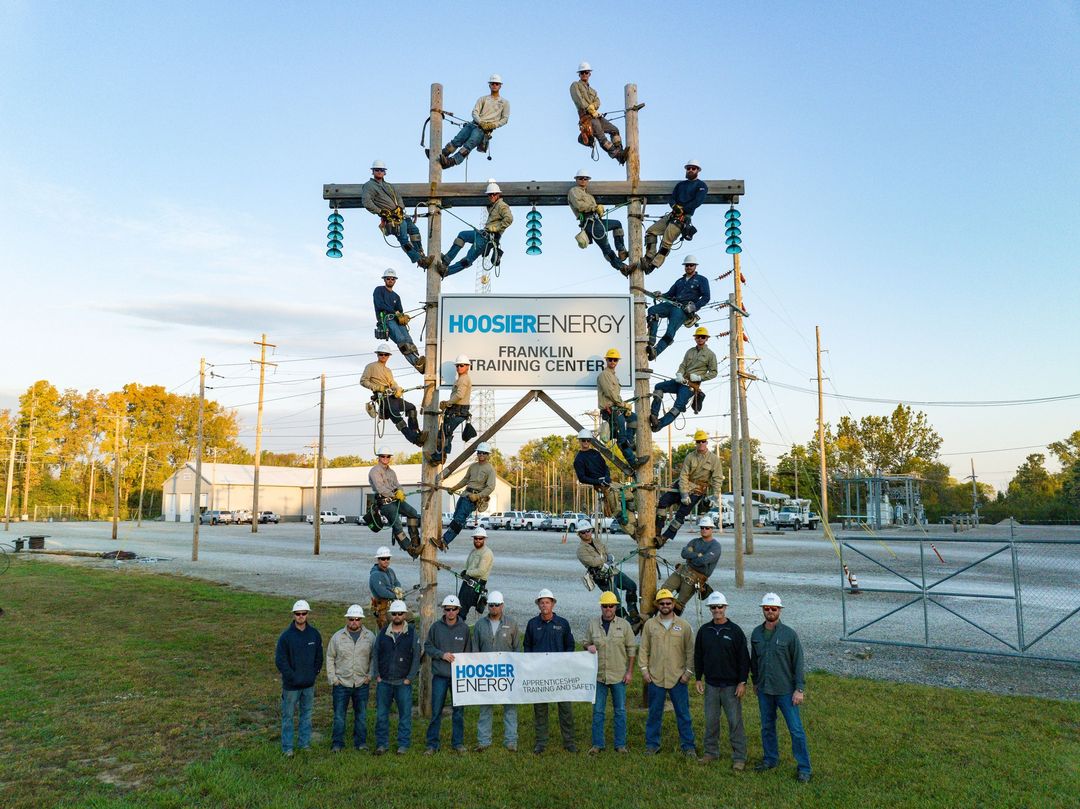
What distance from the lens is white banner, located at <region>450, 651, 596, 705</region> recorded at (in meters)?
8.52

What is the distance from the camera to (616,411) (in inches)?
383

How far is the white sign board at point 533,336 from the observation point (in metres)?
10.1

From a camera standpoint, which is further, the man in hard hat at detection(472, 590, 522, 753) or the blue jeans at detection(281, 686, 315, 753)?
the man in hard hat at detection(472, 590, 522, 753)

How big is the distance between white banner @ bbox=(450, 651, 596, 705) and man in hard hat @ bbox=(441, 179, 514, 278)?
540 centimetres

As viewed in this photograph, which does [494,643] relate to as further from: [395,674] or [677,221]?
[677,221]

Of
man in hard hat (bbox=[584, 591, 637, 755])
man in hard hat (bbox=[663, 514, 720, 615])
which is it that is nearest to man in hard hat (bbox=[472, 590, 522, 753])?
man in hard hat (bbox=[584, 591, 637, 755])

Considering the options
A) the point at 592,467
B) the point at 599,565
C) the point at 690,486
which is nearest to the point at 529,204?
the point at 592,467

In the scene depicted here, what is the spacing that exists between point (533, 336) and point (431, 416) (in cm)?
186

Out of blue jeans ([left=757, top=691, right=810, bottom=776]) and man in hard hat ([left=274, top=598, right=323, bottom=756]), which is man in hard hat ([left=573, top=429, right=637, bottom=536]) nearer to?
blue jeans ([left=757, top=691, right=810, bottom=776])

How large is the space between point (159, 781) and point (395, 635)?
282cm

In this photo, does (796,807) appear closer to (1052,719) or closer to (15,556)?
(1052,719)

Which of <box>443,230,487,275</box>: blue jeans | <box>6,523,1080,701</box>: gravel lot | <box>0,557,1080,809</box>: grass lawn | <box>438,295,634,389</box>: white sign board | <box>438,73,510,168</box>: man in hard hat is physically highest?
<box>438,73,510,168</box>: man in hard hat

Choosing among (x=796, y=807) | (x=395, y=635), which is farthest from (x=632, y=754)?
(x=395, y=635)

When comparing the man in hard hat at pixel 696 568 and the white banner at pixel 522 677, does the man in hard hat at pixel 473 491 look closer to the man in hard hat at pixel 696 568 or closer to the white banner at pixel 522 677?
the white banner at pixel 522 677
